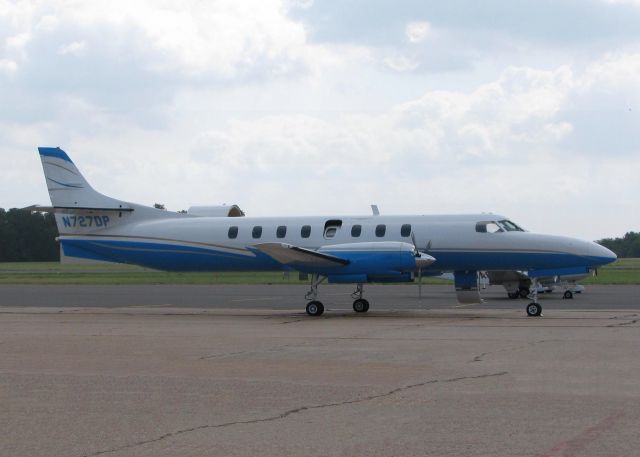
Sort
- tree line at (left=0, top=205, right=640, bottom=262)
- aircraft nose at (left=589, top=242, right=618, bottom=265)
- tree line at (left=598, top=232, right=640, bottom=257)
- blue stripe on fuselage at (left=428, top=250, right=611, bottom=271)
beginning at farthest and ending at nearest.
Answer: tree line at (left=598, top=232, right=640, bottom=257), tree line at (left=0, top=205, right=640, bottom=262), blue stripe on fuselage at (left=428, top=250, right=611, bottom=271), aircraft nose at (left=589, top=242, right=618, bottom=265)

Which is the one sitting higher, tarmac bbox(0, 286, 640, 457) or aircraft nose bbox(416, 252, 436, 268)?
aircraft nose bbox(416, 252, 436, 268)

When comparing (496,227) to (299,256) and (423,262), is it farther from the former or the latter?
(299,256)

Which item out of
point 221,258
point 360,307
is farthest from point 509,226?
point 221,258

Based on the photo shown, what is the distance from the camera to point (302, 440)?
27.9ft

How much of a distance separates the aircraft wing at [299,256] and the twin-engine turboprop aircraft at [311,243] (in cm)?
3

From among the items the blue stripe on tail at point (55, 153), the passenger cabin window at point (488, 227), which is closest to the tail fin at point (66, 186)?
the blue stripe on tail at point (55, 153)

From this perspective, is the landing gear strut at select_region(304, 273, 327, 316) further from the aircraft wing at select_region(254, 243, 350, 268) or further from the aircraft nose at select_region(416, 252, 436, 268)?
the aircraft nose at select_region(416, 252, 436, 268)

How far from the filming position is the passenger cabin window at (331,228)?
26719 millimetres

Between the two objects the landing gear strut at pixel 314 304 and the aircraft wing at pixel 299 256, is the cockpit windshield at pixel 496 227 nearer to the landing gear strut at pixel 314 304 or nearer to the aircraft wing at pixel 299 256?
the aircraft wing at pixel 299 256

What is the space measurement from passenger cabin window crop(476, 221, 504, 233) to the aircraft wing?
386 centimetres

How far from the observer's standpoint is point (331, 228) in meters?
26.8

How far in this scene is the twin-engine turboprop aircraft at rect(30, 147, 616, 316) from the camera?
24562mm

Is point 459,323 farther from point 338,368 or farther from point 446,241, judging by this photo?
Answer: point 338,368

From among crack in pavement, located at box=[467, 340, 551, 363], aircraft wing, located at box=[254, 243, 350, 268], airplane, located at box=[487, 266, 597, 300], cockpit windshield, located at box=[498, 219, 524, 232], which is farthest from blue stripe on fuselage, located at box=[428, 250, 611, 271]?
crack in pavement, located at box=[467, 340, 551, 363]
